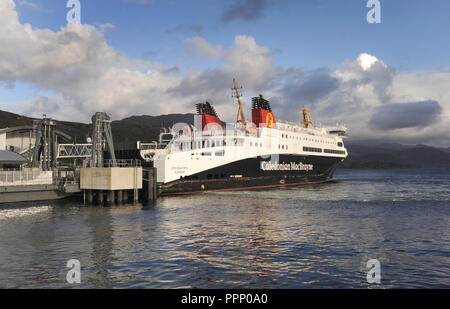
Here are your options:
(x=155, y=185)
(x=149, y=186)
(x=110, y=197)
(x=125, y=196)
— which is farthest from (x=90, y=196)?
(x=155, y=185)

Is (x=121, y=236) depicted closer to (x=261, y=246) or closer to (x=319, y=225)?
(x=261, y=246)

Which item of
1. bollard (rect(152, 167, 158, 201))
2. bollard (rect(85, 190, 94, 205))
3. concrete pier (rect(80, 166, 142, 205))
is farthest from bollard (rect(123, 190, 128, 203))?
bollard (rect(85, 190, 94, 205))

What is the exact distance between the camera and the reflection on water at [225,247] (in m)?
12.4

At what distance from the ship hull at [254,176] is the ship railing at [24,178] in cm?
1294

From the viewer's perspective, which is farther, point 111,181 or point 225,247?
point 111,181

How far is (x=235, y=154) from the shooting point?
152 ft

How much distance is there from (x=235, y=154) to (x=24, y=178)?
1015 inches

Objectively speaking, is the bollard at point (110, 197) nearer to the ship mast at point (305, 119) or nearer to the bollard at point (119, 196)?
the bollard at point (119, 196)

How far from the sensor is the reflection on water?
12.4m

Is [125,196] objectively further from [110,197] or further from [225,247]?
[225,247]

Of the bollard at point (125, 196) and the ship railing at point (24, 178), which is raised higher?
the ship railing at point (24, 178)

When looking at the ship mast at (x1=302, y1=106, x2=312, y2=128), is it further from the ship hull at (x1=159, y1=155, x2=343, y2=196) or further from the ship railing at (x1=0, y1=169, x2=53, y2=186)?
the ship railing at (x1=0, y1=169, x2=53, y2=186)

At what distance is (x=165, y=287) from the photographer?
38.1 feet

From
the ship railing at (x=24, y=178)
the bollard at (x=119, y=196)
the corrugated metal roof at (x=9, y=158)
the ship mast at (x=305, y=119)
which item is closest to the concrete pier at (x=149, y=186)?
the bollard at (x=119, y=196)
